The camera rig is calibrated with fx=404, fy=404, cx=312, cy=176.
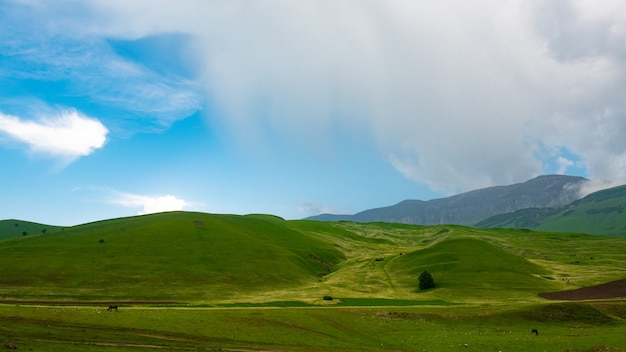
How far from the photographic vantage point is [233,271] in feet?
427

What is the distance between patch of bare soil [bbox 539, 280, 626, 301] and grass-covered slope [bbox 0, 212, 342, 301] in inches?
2821

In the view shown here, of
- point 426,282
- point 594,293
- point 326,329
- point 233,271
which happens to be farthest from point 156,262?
point 594,293

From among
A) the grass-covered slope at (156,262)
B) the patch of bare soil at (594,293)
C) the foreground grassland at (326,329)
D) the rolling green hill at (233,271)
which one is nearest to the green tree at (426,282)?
the rolling green hill at (233,271)

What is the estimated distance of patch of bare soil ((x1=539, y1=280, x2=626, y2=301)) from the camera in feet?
328

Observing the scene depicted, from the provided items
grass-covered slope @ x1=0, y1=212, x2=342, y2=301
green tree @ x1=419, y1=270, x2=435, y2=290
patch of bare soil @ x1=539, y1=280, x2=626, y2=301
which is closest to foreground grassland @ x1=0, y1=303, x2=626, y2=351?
patch of bare soil @ x1=539, y1=280, x2=626, y2=301

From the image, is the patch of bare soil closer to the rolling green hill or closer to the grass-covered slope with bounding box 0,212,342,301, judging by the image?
the rolling green hill

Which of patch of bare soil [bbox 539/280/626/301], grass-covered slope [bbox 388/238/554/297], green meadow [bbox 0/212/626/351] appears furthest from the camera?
grass-covered slope [bbox 388/238/554/297]

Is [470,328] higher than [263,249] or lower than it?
lower

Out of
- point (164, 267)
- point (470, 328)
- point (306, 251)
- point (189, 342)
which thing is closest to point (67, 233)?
point (164, 267)

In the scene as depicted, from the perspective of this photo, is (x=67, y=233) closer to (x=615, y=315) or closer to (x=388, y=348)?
(x=388, y=348)

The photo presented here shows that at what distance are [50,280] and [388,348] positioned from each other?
311ft

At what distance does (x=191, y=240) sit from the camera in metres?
160

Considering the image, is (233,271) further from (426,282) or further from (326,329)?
(326,329)

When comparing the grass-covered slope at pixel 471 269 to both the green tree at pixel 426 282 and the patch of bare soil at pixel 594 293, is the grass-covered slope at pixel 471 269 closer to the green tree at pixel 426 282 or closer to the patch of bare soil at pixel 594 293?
the green tree at pixel 426 282
